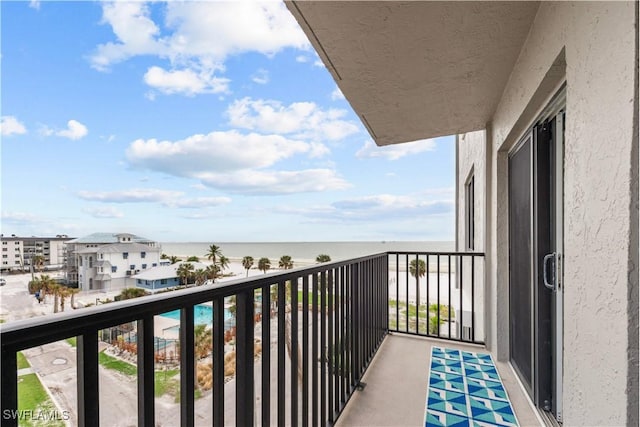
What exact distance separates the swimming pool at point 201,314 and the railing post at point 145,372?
2.2 inches

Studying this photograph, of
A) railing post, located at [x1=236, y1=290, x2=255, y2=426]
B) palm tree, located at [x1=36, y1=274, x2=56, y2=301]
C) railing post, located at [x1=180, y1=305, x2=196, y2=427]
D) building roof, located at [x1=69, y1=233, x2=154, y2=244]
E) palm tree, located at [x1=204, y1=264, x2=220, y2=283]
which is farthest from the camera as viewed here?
building roof, located at [x1=69, y1=233, x2=154, y2=244]

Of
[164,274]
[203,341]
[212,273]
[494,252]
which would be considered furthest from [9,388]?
[494,252]

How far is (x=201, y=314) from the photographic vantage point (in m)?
0.87

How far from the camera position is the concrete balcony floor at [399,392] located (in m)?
1.87

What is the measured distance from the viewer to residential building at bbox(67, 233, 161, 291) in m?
2.34

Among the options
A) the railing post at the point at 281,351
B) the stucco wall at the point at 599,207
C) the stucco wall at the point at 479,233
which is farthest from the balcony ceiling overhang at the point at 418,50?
the railing post at the point at 281,351

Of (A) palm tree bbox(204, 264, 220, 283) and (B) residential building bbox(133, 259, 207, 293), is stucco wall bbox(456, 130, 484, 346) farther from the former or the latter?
(B) residential building bbox(133, 259, 207, 293)

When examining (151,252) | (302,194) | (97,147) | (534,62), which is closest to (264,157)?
(302,194)

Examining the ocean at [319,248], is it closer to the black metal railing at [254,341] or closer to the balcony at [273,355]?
the balcony at [273,355]

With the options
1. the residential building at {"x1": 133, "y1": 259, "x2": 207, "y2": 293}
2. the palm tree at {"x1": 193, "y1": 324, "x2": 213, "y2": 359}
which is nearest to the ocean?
the residential building at {"x1": 133, "y1": 259, "x2": 207, "y2": 293}

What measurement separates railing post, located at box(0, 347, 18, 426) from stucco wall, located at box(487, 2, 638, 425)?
1271 mm

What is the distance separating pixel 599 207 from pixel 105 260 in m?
3.12

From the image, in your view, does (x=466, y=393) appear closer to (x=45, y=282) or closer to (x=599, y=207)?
(x=599, y=207)

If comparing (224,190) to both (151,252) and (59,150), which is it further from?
(151,252)
